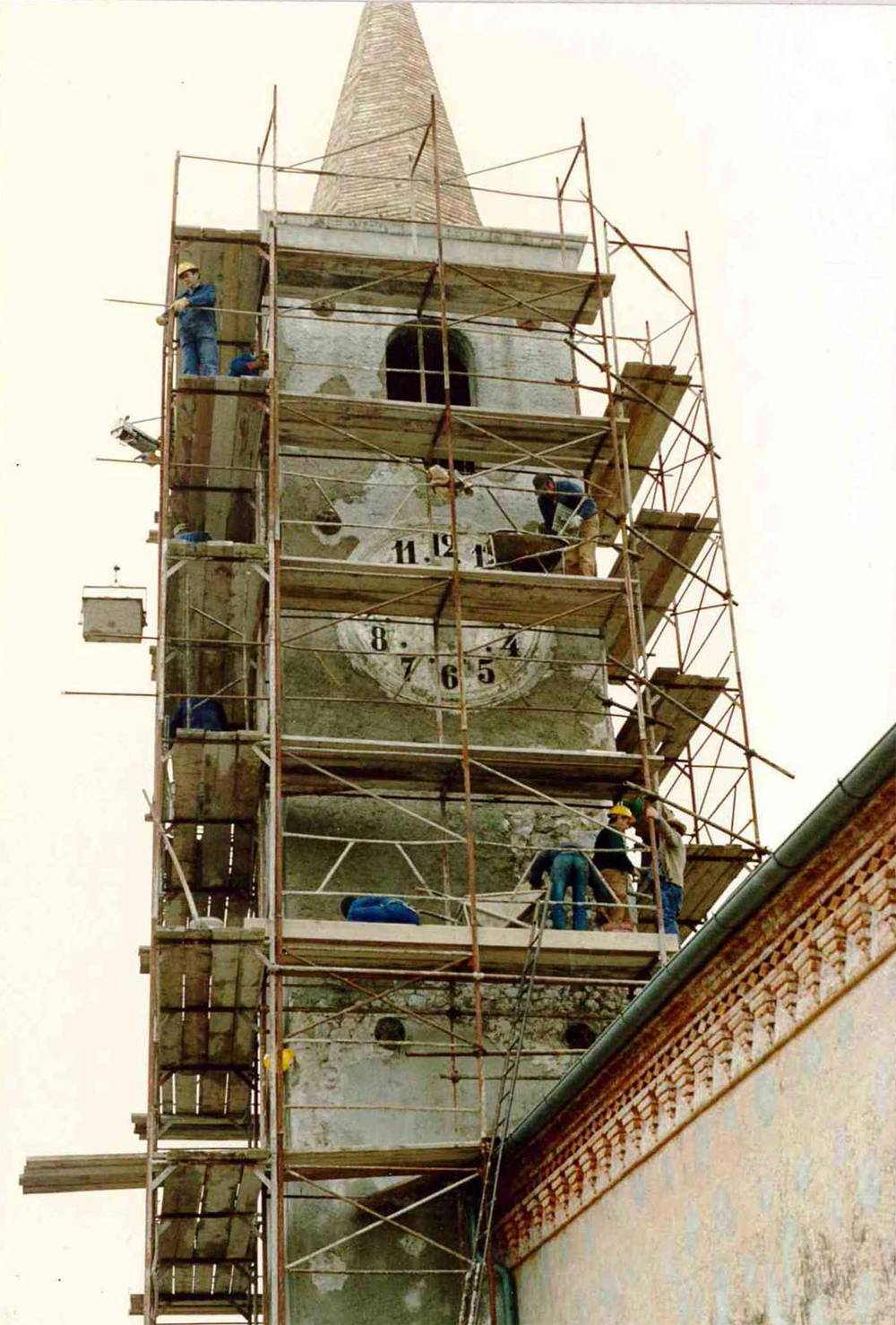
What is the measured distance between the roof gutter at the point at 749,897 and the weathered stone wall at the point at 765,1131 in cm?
9

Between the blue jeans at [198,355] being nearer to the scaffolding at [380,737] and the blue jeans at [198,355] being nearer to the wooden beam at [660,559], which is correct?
the scaffolding at [380,737]

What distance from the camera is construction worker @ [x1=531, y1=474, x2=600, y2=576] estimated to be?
23047mm

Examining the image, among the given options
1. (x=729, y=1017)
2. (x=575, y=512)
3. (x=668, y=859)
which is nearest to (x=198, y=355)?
(x=575, y=512)

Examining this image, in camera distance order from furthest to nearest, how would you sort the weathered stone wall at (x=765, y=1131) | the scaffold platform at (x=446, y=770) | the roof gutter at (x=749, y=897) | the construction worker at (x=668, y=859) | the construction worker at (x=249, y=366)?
the construction worker at (x=249, y=366), the construction worker at (x=668, y=859), the scaffold platform at (x=446, y=770), the weathered stone wall at (x=765, y=1131), the roof gutter at (x=749, y=897)

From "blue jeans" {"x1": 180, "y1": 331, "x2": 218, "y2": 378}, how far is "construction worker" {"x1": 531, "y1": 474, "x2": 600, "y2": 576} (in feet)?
12.8

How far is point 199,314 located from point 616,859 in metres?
7.87

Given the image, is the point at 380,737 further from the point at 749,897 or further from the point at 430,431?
the point at 749,897

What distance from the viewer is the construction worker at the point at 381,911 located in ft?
64.5

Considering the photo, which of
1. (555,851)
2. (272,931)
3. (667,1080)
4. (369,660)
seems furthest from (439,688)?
(667,1080)

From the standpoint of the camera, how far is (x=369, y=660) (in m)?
22.5

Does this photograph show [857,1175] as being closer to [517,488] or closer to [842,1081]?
[842,1081]

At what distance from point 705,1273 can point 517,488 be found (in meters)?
12.5

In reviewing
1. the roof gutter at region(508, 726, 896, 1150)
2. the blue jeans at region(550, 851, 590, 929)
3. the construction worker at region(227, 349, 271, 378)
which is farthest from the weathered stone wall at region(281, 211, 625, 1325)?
the roof gutter at region(508, 726, 896, 1150)

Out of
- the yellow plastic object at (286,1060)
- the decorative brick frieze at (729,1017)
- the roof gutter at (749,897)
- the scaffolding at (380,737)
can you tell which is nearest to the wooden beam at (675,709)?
the scaffolding at (380,737)
